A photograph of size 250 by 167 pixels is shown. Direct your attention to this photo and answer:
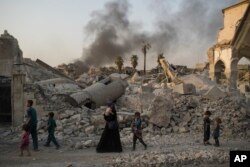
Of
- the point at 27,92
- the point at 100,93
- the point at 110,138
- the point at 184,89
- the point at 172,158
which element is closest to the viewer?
the point at 172,158

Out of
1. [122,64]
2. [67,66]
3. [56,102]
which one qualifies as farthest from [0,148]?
[122,64]

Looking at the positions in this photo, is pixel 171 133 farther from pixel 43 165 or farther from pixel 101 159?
pixel 43 165

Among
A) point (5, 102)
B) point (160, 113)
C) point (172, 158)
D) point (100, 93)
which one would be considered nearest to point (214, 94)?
point (160, 113)

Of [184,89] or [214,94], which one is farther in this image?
[184,89]

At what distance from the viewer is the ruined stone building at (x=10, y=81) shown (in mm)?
14352

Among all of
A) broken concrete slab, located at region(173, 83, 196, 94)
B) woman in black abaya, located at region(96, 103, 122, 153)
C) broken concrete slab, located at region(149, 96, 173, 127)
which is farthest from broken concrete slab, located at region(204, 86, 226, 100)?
woman in black abaya, located at region(96, 103, 122, 153)

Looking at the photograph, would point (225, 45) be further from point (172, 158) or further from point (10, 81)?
point (172, 158)

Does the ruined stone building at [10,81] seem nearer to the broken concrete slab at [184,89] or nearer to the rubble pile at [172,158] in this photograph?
the rubble pile at [172,158]

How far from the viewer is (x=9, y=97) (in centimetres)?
1555

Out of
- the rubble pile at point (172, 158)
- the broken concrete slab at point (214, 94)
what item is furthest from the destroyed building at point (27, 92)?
the rubble pile at point (172, 158)

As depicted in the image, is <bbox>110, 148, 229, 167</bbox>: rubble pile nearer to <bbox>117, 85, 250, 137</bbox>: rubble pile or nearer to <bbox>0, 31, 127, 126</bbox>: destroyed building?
<bbox>117, 85, 250, 137</bbox>: rubble pile

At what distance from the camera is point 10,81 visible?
1577cm

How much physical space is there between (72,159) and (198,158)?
2.95 m

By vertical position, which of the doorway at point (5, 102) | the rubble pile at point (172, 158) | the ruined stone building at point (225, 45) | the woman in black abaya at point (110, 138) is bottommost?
the rubble pile at point (172, 158)
